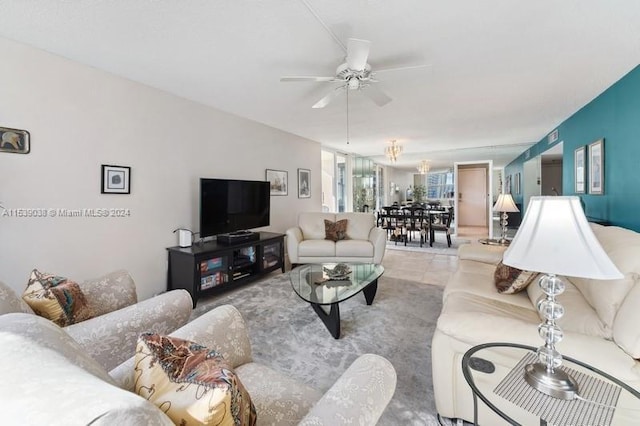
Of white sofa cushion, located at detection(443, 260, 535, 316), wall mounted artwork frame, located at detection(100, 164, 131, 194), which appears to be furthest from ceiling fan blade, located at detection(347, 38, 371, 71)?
wall mounted artwork frame, located at detection(100, 164, 131, 194)

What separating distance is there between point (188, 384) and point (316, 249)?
12.6 ft

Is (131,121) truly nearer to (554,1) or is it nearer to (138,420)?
(138,420)

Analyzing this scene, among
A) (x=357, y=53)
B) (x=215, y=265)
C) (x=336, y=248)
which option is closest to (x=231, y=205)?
(x=215, y=265)

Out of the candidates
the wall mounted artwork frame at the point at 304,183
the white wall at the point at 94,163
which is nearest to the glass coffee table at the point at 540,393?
the white wall at the point at 94,163

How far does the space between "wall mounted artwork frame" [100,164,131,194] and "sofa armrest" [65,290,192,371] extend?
1.83m

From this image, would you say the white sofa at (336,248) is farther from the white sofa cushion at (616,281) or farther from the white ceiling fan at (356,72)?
the white sofa cushion at (616,281)

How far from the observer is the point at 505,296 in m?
2.15

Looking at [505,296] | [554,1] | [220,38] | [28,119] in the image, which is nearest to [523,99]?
[554,1]

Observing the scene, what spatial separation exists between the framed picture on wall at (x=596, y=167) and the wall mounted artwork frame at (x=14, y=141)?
19.5ft

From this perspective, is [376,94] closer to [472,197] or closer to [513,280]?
[513,280]

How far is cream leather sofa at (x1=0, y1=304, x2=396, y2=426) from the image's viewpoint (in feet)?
1.59

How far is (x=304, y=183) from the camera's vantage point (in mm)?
5926

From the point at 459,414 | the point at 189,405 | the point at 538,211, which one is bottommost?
the point at 459,414

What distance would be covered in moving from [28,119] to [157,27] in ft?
4.52
